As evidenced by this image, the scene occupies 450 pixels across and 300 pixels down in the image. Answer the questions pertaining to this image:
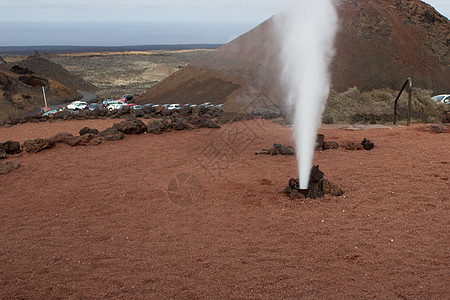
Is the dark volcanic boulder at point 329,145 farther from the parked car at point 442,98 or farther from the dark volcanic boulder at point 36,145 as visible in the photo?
the parked car at point 442,98

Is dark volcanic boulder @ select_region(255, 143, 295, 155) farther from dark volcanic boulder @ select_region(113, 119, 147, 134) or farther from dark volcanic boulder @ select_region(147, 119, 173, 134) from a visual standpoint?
A: dark volcanic boulder @ select_region(113, 119, 147, 134)

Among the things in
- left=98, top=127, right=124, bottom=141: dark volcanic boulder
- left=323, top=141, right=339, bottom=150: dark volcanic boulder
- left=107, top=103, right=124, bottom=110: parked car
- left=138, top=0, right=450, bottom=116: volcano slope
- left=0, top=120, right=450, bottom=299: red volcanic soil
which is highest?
left=138, top=0, right=450, bottom=116: volcano slope

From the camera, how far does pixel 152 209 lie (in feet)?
19.5

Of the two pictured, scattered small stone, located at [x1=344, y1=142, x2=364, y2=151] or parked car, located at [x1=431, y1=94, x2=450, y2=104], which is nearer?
scattered small stone, located at [x1=344, y1=142, x2=364, y2=151]

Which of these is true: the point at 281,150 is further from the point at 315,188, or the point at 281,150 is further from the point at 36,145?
the point at 36,145

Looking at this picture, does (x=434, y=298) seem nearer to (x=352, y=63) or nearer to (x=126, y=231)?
(x=126, y=231)

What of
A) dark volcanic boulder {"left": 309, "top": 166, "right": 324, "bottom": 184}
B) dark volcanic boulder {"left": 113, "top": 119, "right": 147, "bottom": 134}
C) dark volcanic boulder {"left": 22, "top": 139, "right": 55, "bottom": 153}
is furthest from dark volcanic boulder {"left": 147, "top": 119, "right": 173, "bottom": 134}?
dark volcanic boulder {"left": 309, "top": 166, "right": 324, "bottom": 184}

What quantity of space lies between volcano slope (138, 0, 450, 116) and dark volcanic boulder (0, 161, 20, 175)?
1085 cm

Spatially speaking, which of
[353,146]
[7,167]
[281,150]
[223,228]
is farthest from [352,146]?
[7,167]

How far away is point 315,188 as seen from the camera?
6.11m

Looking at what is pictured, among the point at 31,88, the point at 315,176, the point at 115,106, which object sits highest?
the point at 315,176

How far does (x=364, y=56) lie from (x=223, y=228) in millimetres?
15176

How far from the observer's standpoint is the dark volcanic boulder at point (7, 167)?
7.78m

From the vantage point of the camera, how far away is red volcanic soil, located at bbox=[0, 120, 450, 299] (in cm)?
399
